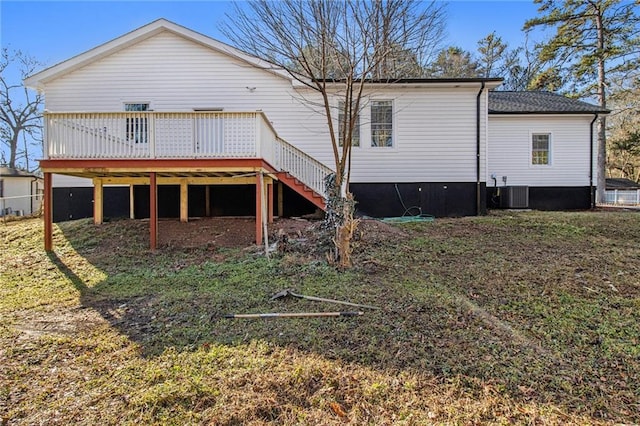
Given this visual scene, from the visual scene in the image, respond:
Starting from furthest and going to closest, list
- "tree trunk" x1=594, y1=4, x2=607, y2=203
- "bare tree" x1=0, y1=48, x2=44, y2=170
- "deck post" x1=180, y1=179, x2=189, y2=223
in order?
"bare tree" x1=0, y1=48, x2=44, y2=170 → "tree trunk" x1=594, y1=4, x2=607, y2=203 → "deck post" x1=180, y1=179, x2=189, y2=223

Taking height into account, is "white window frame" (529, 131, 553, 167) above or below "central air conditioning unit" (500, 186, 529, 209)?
above

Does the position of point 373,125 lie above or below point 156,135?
above

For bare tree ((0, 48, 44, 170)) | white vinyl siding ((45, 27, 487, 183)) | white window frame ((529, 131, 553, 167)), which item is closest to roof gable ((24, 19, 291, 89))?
white vinyl siding ((45, 27, 487, 183))

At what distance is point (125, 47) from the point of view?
1116 centimetres

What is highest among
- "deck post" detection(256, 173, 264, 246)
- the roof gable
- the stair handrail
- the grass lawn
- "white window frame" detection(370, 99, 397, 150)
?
the roof gable

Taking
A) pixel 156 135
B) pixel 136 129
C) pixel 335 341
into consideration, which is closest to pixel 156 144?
pixel 156 135

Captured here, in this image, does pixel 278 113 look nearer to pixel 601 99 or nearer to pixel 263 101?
pixel 263 101

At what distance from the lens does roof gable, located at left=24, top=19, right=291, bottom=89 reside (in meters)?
10.8

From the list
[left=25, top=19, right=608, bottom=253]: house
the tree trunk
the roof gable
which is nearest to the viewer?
the roof gable

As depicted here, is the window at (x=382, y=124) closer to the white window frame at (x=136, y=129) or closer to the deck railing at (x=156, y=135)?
the deck railing at (x=156, y=135)

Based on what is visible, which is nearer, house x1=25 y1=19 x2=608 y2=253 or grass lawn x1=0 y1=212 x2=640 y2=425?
grass lawn x1=0 y1=212 x2=640 y2=425

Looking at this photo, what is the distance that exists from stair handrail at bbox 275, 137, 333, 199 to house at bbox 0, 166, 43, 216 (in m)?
17.8

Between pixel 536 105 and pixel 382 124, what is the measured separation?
6837mm

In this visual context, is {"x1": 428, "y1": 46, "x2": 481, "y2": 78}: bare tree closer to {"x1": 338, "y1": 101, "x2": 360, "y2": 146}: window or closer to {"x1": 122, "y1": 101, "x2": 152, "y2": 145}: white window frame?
{"x1": 338, "y1": 101, "x2": 360, "y2": 146}: window
